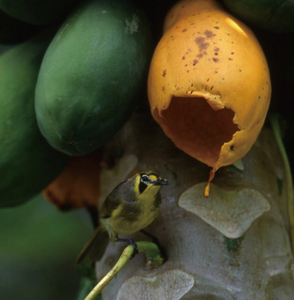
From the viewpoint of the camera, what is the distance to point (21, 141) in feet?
3.22

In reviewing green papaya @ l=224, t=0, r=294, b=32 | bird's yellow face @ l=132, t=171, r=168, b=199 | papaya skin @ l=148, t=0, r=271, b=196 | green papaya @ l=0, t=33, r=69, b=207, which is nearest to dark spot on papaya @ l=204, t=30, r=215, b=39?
papaya skin @ l=148, t=0, r=271, b=196

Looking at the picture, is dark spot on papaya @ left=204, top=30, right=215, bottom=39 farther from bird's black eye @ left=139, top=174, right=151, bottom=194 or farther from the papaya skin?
bird's black eye @ left=139, top=174, right=151, bottom=194

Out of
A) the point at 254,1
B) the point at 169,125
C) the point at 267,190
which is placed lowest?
the point at 267,190

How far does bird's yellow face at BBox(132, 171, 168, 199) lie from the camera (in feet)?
2.75

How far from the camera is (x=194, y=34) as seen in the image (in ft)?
2.67

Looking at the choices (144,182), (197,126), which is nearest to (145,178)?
(144,182)

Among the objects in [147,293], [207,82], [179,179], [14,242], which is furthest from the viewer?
[14,242]

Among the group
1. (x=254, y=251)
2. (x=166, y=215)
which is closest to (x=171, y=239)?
(x=166, y=215)

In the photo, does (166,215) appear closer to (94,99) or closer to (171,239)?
(171,239)

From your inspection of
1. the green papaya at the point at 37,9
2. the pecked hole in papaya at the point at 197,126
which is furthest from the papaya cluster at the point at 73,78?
the pecked hole in papaya at the point at 197,126

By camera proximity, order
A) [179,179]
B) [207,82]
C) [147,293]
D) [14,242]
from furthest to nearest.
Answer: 1. [14,242]
2. [179,179]
3. [147,293]
4. [207,82]

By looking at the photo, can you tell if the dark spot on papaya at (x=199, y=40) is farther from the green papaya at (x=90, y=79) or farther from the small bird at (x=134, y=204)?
the small bird at (x=134, y=204)

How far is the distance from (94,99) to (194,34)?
256 millimetres

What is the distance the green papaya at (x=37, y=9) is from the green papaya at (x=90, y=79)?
4.1 inches
